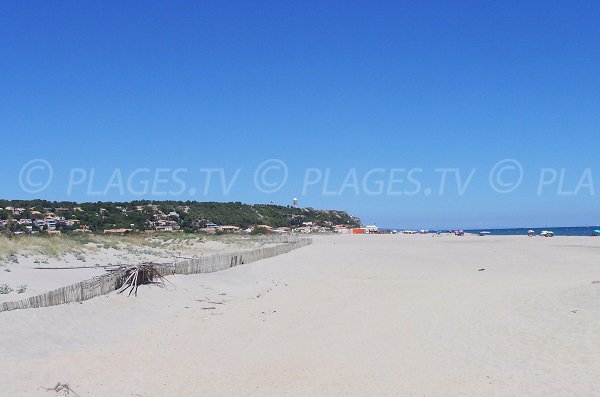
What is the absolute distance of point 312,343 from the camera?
1062 cm

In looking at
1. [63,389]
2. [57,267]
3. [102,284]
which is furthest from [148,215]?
[63,389]

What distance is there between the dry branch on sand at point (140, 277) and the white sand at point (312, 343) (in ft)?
1.37

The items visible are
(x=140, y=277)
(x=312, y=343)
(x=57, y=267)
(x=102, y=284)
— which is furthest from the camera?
(x=57, y=267)

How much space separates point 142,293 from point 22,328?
15.5 ft

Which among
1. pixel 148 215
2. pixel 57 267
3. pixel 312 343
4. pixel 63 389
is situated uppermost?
pixel 148 215

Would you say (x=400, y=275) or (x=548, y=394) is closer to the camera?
(x=548, y=394)

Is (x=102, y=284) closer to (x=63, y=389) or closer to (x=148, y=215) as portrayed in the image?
(x=63, y=389)

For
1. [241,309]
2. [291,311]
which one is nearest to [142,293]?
[241,309]

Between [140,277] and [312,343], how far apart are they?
618 centimetres

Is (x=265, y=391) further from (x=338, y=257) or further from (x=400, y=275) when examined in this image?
(x=338, y=257)

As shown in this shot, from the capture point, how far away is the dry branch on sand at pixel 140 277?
14547 mm

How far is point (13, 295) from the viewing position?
1255 cm

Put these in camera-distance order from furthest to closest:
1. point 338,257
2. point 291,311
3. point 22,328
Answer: point 338,257 → point 291,311 → point 22,328

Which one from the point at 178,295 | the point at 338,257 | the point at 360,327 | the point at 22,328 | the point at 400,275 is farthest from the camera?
the point at 338,257
